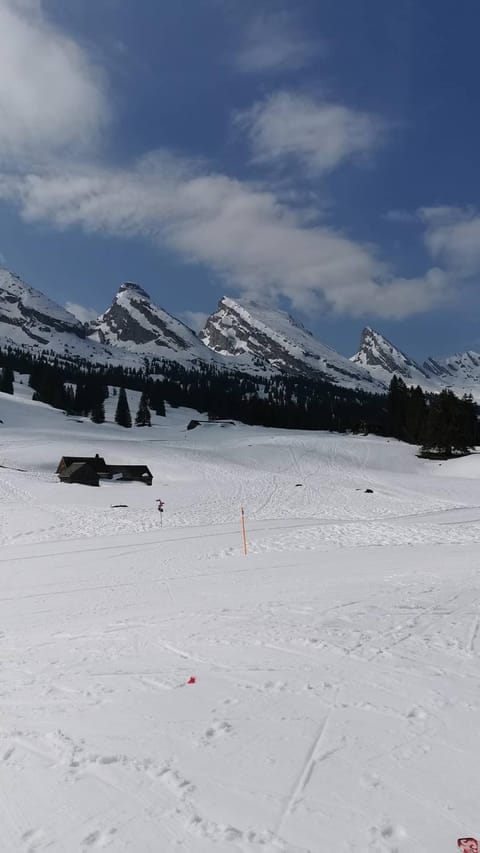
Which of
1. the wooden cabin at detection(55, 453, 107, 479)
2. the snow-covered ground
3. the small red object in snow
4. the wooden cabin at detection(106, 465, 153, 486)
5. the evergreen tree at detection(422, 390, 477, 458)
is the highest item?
the evergreen tree at detection(422, 390, 477, 458)

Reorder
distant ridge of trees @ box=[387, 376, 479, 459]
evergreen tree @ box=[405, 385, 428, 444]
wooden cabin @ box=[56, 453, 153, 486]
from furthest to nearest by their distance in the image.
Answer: evergreen tree @ box=[405, 385, 428, 444] → distant ridge of trees @ box=[387, 376, 479, 459] → wooden cabin @ box=[56, 453, 153, 486]

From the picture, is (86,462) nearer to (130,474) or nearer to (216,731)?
(130,474)

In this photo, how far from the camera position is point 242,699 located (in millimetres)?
6836

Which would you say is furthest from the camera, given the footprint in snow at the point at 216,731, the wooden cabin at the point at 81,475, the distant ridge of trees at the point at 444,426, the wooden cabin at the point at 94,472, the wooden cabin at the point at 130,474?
→ the distant ridge of trees at the point at 444,426

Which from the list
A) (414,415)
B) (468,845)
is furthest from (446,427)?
(468,845)

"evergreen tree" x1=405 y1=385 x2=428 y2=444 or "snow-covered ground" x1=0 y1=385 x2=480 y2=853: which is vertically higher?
"evergreen tree" x1=405 y1=385 x2=428 y2=444

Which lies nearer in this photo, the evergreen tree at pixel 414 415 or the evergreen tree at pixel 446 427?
the evergreen tree at pixel 446 427

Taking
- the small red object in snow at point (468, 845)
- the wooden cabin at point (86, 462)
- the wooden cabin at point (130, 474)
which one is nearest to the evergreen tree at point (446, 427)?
the wooden cabin at point (130, 474)

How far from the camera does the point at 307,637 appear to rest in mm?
9258

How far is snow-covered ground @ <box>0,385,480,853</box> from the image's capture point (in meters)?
4.52

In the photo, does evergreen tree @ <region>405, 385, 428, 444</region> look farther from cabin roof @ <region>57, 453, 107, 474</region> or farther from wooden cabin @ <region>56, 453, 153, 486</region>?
cabin roof @ <region>57, 453, 107, 474</region>

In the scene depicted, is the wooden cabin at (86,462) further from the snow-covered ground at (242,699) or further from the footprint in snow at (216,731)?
the footprint in snow at (216,731)

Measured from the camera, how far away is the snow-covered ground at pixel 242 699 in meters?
4.52

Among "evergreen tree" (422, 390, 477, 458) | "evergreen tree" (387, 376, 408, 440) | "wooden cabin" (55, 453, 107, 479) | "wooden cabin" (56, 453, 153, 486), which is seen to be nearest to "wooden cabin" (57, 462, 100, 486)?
"wooden cabin" (56, 453, 153, 486)
